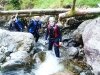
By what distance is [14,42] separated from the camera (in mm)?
12609

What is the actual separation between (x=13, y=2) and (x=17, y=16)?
5.22m

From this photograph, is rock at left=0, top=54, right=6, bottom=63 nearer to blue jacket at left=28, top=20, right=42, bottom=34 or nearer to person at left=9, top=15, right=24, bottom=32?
blue jacket at left=28, top=20, right=42, bottom=34

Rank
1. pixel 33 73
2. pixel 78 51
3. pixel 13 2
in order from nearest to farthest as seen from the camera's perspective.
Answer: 1. pixel 33 73
2. pixel 78 51
3. pixel 13 2

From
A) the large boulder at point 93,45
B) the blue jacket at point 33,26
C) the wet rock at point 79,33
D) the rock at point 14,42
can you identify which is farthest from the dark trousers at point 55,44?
the blue jacket at point 33,26

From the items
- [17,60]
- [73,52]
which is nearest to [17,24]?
[17,60]

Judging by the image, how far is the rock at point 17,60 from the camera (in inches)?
440

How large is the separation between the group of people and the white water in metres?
0.39

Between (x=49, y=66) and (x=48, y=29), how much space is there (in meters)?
1.82

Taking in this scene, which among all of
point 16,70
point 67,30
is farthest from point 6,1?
point 16,70

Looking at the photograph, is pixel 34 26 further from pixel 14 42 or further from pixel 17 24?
pixel 14 42

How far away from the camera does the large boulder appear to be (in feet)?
32.6

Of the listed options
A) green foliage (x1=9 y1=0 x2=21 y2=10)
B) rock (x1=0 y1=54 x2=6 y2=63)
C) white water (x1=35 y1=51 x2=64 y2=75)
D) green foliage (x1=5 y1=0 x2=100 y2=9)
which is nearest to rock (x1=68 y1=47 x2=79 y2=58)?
white water (x1=35 y1=51 x2=64 y2=75)

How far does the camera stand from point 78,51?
40.8 ft

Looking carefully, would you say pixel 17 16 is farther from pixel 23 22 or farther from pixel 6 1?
pixel 6 1
